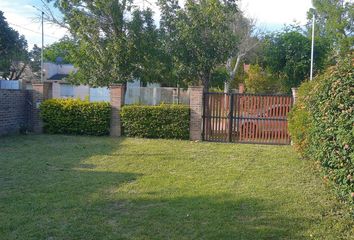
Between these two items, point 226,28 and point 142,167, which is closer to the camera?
point 142,167

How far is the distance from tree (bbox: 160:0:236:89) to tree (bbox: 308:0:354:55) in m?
23.0

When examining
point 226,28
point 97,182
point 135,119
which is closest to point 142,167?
point 97,182

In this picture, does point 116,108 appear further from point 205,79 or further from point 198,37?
point 205,79

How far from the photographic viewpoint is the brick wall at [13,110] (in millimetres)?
12844

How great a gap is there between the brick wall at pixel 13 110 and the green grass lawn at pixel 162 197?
3341 millimetres

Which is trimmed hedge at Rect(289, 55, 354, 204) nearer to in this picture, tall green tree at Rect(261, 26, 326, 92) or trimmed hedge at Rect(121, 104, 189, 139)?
trimmed hedge at Rect(121, 104, 189, 139)

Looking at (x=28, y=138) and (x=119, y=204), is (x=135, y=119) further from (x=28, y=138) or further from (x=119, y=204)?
(x=119, y=204)

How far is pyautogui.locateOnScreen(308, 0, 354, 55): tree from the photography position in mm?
37312

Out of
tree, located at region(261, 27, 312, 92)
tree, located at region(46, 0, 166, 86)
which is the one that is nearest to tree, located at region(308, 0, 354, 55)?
tree, located at region(261, 27, 312, 92)

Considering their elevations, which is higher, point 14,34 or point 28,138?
point 14,34

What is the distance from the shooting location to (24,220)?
4727 mm

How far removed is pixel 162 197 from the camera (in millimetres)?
5844

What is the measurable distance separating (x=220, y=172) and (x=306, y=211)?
2.64 metres

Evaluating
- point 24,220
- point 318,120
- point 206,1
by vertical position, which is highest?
point 206,1
